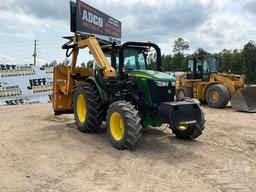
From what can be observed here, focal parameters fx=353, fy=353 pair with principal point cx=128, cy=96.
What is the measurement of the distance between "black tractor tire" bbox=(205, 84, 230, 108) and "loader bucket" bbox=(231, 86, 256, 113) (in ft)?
2.23

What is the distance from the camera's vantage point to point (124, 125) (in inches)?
265

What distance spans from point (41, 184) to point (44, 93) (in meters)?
13.6

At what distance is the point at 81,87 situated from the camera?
8836 millimetres

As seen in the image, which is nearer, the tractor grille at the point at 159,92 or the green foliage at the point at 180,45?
the tractor grille at the point at 159,92

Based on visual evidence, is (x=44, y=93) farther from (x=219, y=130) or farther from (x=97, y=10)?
(x=219, y=130)

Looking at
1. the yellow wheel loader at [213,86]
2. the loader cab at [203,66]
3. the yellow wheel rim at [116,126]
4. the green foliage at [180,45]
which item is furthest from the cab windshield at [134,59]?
the green foliage at [180,45]

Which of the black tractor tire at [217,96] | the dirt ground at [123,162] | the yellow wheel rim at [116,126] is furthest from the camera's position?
the black tractor tire at [217,96]

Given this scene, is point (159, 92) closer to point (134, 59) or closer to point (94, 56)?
point (134, 59)

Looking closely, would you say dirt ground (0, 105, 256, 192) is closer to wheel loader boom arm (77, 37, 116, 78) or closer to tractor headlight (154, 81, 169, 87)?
tractor headlight (154, 81, 169, 87)

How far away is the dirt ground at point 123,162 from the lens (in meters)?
5.04

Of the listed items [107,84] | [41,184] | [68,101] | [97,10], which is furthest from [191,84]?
[41,184]

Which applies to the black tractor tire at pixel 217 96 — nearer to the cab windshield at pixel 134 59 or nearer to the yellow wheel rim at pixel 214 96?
the yellow wheel rim at pixel 214 96

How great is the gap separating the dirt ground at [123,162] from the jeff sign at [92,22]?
3.66 m

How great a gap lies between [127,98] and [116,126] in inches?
28.5
